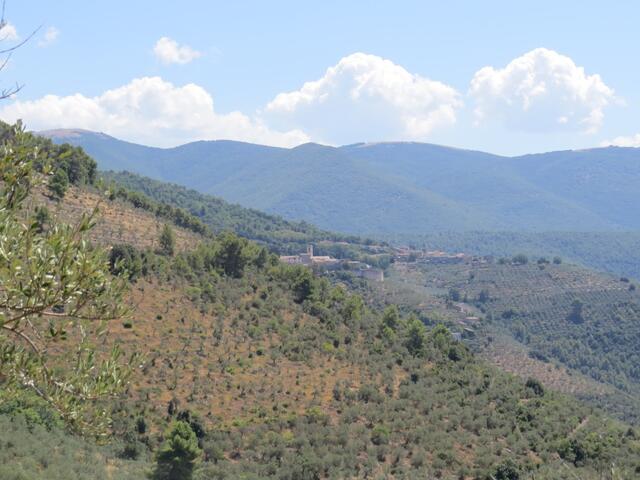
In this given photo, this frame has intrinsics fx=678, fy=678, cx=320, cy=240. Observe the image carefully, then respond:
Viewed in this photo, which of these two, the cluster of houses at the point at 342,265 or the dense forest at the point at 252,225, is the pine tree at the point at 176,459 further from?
the dense forest at the point at 252,225

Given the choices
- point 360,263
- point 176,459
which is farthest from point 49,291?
point 360,263

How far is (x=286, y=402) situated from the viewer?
31625 mm

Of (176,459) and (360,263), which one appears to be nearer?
(176,459)

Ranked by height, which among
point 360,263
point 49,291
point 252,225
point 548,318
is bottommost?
point 548,318

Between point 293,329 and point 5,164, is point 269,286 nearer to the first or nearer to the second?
point 293,329

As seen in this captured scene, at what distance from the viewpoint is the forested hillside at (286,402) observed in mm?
23328

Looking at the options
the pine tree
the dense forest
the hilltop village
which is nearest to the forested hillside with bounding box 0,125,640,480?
the pine tree

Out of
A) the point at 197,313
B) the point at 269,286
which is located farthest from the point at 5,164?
the point at 269,286

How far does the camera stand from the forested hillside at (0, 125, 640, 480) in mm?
23328

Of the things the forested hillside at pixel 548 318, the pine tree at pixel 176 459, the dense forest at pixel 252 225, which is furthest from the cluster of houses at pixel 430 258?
the pine tree at pixel 176 459

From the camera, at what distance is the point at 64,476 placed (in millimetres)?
17547

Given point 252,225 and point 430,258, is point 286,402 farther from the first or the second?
point 430,258

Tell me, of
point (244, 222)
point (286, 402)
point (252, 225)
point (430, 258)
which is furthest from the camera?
point (430, 258)

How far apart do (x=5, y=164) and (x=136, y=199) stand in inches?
2197
